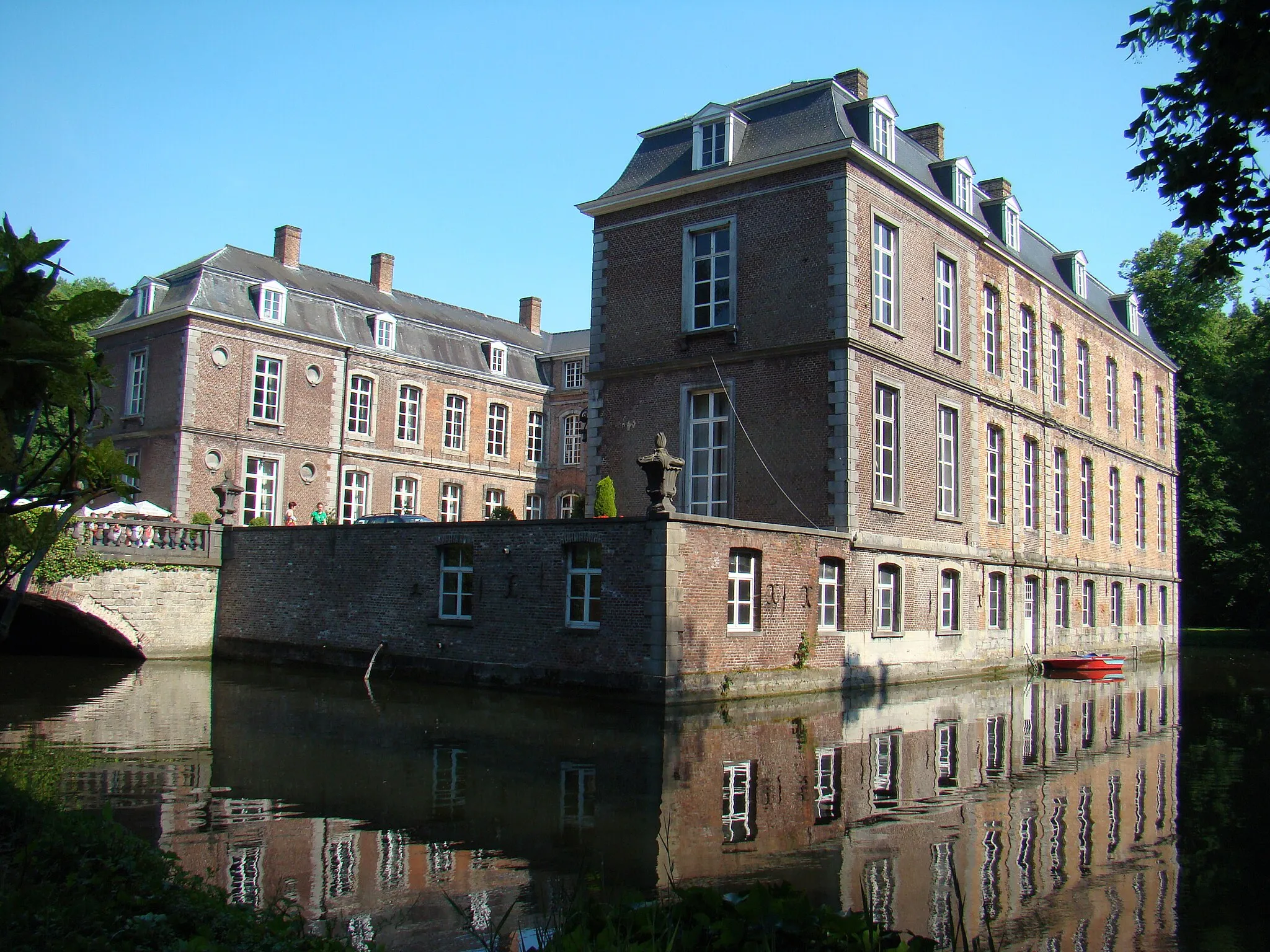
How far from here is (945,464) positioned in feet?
72.1

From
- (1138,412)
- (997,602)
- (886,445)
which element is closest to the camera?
(886,445)

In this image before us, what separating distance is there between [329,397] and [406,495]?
4.36 meters

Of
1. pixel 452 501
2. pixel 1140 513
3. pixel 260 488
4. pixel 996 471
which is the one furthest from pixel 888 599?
pixel 452 501

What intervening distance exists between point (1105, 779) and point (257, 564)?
17.3 m

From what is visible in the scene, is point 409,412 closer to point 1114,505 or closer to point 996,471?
point 996,471

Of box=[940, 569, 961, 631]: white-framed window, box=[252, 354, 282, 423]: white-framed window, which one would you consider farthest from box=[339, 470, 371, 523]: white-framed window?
box=[940, 569, 961, 631]: white-framed window

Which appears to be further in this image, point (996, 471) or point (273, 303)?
point (273, 303)

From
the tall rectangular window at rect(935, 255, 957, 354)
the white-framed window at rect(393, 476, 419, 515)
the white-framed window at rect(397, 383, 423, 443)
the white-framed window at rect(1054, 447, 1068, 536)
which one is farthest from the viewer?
the white-framed window at rect(397, 383, 423, 443)

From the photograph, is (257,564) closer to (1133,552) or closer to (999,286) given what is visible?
(999,286)

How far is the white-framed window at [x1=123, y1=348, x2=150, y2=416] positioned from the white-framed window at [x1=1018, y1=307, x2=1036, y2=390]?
A: 2439 centimetres

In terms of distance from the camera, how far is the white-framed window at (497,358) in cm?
3969

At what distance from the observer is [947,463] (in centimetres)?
2206

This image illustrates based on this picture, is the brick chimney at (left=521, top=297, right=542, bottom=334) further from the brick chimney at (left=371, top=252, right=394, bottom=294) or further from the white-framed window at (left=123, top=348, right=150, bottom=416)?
the white-framed window at (left=123, top=348, right=150, bottom=416)

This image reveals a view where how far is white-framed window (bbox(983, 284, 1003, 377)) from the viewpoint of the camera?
24141 millimetres
